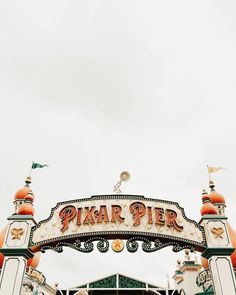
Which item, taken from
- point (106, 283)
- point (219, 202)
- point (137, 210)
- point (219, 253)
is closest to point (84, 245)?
point (137, 210)

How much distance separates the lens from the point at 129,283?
18.5 meters

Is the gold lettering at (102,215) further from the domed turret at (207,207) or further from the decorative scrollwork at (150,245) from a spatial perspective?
the domed turret at (207,207)

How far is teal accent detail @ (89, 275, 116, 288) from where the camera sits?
1825 centimetres

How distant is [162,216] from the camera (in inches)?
425

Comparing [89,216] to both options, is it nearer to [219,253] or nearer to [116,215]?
[116,215]

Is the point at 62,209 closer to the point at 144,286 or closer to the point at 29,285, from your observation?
the point at 29,285

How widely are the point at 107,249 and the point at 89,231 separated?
2.73 feet

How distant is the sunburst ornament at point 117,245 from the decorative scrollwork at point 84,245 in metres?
0.22

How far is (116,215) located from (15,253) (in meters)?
3.43

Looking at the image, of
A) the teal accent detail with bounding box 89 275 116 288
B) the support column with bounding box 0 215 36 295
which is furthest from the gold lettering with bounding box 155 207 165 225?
the teal accent detail with bounding box 89 275 116 288

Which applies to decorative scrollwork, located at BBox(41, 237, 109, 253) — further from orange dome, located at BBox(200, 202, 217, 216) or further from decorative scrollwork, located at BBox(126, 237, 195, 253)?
orange dome, located at BBox(200, 202, 217, 216)

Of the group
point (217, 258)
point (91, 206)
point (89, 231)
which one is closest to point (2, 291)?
point (89, 231)

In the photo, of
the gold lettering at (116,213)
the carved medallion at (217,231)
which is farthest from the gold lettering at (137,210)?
the carved medallion at (217,231)

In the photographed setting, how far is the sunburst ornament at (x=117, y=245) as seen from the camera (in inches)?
408
